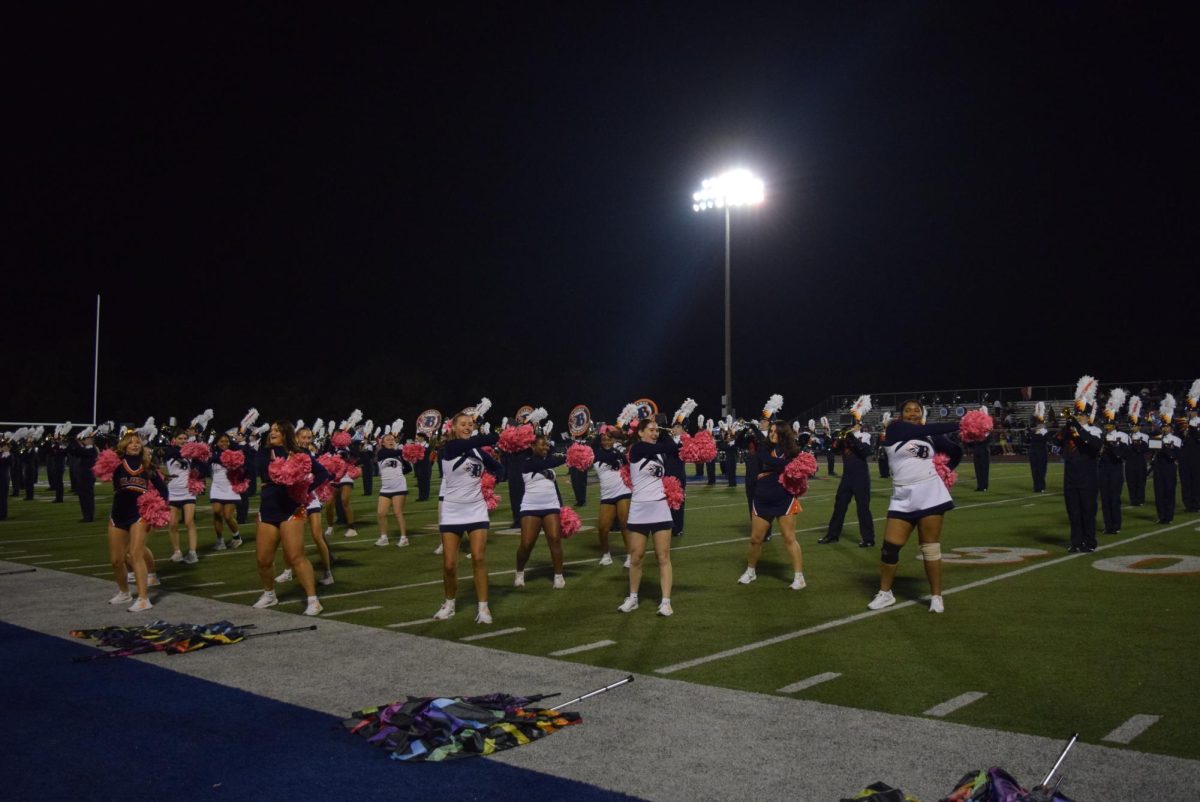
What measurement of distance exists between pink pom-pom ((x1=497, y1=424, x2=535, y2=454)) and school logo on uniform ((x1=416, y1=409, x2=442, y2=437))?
22.8ft

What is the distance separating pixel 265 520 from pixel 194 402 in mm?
49396

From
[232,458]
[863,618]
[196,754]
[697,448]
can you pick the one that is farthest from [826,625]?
[232,458]

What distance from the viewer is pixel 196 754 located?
4.62 metres

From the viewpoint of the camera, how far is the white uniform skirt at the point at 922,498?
25.3 feet

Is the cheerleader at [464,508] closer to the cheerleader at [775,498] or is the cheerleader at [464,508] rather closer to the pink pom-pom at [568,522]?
the pink pom-pom at [568,522]

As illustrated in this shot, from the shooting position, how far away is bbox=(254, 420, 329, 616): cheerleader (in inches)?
324

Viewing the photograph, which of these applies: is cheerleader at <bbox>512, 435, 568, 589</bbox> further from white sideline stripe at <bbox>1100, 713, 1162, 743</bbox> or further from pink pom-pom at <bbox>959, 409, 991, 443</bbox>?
white sideline stripe at <bbox>1100, 713, 1162, 743</bbox>

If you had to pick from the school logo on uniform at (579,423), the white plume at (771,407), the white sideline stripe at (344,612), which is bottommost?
the white sideline stripe at (344,612)

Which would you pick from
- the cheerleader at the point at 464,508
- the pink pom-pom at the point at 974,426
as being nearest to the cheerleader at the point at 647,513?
the cheerleader at the point at 464,508

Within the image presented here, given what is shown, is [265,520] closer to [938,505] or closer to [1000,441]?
[938,505]

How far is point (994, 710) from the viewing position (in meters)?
5.07

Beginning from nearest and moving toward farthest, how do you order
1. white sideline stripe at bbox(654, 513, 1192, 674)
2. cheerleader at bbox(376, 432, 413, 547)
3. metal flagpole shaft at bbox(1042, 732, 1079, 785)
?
1. metal flagpole shaft at bbox(1042, 732, 1079, 785)
2. white sideline stripe at bbox(654, 513, 1192, 674)
3. cheerleader at bbox(376, 432, 413, 547)

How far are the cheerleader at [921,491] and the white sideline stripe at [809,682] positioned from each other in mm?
2258

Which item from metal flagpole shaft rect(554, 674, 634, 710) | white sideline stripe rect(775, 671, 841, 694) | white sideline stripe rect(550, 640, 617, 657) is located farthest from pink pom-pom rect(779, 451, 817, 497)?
metal flagpole shaft rect(554, 674, 634, 710)
